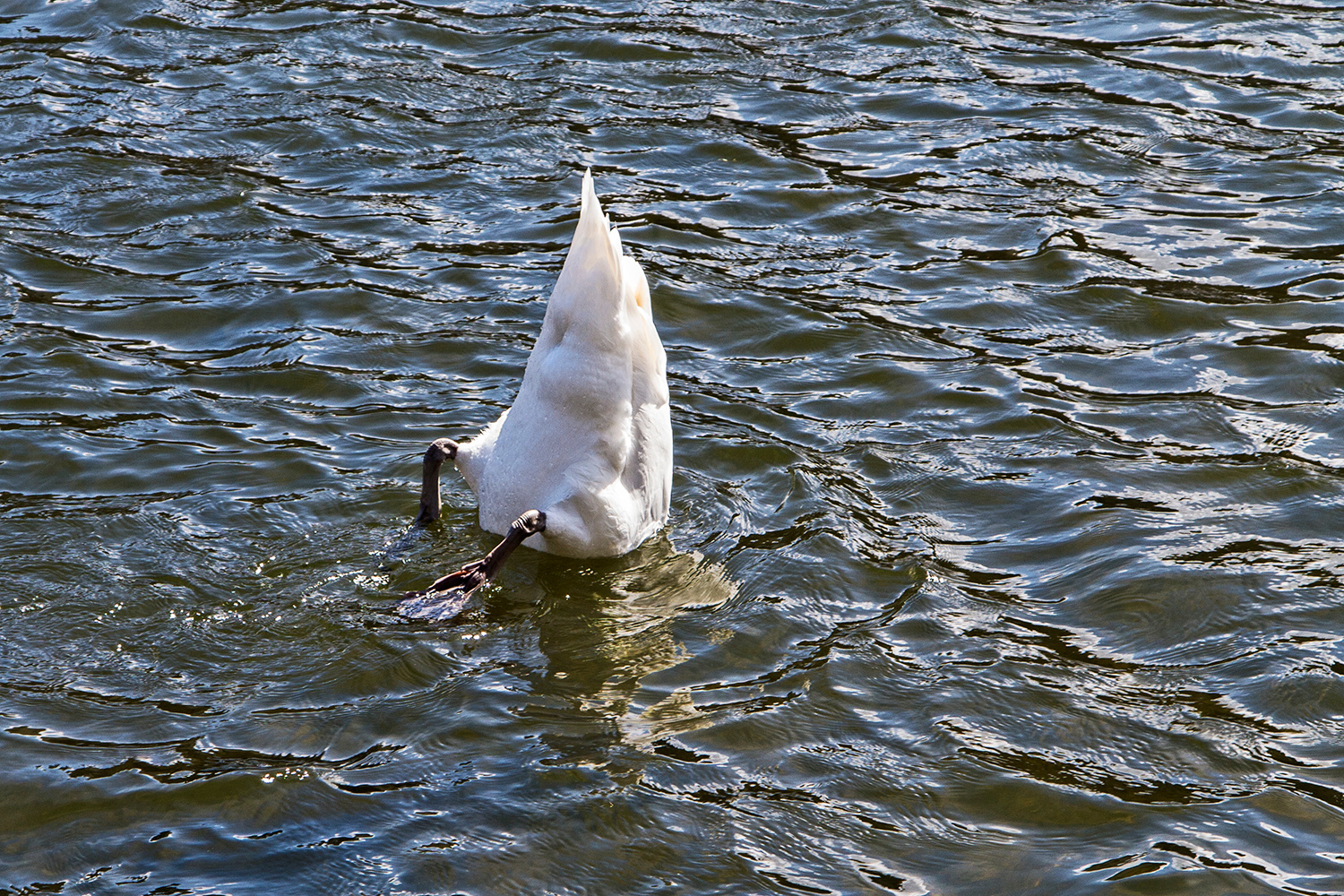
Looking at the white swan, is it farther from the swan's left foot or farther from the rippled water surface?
the rippled water surface

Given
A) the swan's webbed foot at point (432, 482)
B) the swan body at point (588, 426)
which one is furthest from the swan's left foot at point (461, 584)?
the swan's webbed foot at point (432, 482)

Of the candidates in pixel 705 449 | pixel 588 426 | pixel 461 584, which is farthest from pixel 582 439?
pixel 705 449

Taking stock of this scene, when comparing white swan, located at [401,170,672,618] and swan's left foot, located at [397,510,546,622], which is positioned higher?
white swan, located at [401,170,672,618]

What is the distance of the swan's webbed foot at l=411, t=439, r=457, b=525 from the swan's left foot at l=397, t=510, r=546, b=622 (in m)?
0.51

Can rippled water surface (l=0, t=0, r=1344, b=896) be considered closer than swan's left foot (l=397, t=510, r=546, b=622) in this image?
Yes

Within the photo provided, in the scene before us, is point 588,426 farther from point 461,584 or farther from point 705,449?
point 705,449

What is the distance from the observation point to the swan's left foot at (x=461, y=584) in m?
5.68

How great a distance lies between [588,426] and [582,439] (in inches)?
2.6

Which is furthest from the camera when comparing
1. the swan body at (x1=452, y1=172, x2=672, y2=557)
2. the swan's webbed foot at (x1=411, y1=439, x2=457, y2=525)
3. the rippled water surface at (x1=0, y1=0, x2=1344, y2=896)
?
the swan's webbed foot at (x1=411, y1=439, x2=457, y2=525)

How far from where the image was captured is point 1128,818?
→ 4.74 meters

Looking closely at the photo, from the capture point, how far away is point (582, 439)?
5.89m

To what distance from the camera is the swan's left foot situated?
5.68 m

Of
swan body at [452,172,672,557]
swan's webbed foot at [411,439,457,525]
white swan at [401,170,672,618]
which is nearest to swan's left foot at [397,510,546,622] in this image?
white swan at [401,170,672,618]

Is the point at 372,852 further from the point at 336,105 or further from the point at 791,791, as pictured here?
the point at 336,105
